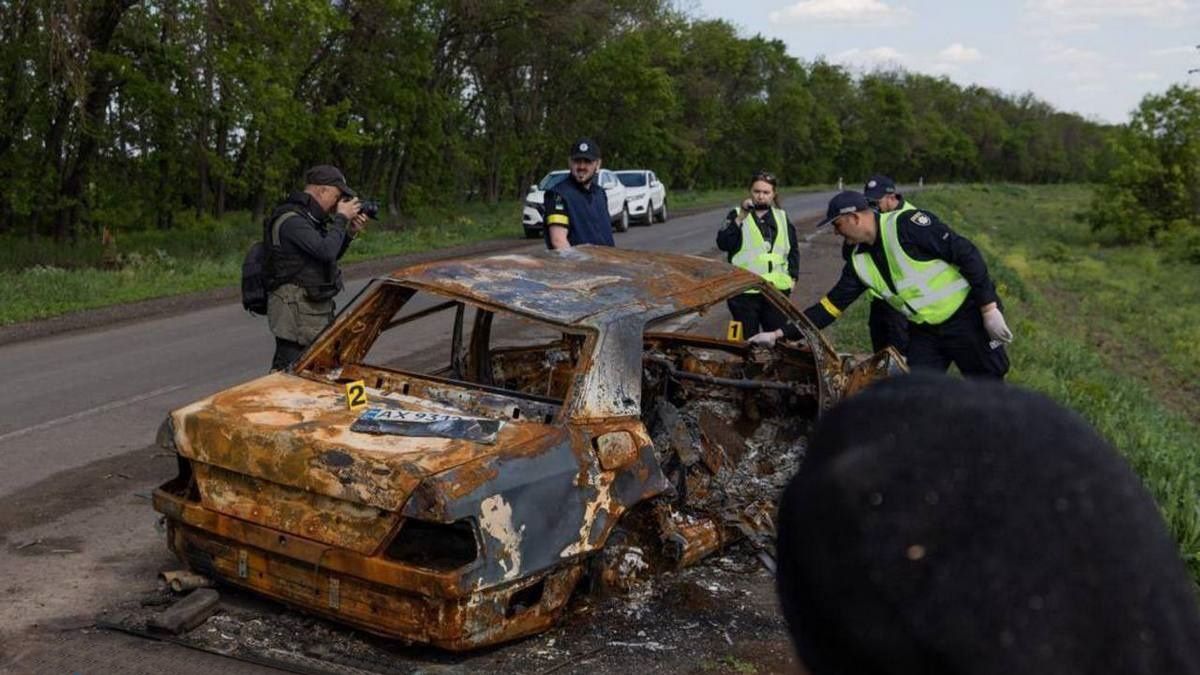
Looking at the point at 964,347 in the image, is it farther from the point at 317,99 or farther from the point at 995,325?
the point at 317,99

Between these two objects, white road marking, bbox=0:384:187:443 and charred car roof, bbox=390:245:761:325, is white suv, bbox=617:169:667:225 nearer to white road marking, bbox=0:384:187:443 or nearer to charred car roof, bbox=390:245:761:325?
white road marking, bbox=0:384:187:443

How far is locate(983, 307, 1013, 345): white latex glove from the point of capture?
6.16 metres

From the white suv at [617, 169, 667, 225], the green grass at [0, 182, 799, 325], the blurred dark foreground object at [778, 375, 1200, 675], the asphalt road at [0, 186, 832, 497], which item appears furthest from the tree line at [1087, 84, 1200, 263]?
the blurred dark foreground object at [778, 375, 1200, 675]

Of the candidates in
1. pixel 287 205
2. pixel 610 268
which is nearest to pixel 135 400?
pixel 287 205

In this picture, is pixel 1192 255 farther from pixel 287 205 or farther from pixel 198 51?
pixel 287 205

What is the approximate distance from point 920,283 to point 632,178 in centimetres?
2316

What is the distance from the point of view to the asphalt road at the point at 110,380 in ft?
23.0

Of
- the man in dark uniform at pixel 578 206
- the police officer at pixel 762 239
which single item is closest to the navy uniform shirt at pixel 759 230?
the police officer at pixel 762 239

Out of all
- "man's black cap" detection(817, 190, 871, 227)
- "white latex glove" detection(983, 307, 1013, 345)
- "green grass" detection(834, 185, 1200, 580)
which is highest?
"man's black cap" detection(817, 190, 871, 227)

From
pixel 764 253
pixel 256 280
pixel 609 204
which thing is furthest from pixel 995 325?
pixel 609 204

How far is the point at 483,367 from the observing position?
6289 mm

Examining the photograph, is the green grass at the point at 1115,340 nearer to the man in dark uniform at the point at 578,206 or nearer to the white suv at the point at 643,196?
the man in dark uniform at the point at 578,206

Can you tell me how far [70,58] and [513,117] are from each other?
25.9 metres

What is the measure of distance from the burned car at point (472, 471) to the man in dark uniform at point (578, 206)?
5.91ft
